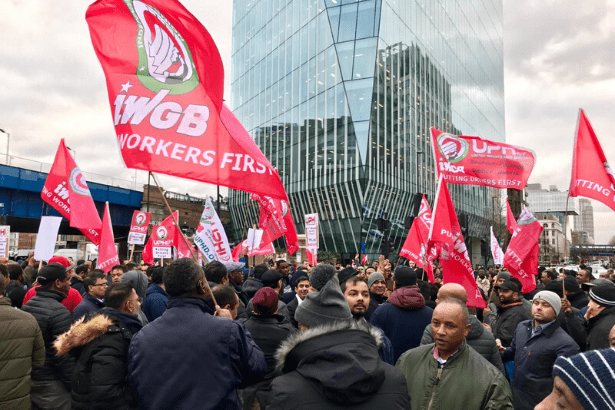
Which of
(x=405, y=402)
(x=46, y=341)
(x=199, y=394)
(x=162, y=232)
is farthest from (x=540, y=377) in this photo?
(x=162, y=232)

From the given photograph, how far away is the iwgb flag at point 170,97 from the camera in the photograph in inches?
163

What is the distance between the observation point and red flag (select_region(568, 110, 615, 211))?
665 cm

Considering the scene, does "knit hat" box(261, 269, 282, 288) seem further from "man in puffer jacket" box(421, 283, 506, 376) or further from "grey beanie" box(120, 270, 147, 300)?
"man in puffer jacket" box(421, 283, 506, 376)

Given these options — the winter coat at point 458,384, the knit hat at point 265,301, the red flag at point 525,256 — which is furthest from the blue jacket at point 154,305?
the red flag at point 525,256

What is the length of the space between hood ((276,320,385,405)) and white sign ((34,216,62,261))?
9120mm

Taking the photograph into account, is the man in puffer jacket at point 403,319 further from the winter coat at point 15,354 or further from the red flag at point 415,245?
the red flag at point 415,245

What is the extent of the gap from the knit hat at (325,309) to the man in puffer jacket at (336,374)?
17 cm

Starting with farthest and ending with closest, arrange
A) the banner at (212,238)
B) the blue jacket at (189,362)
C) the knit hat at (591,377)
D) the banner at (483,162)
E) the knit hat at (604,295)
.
Result: the banner at (212,238) < the banner at (483,162) < the knit hat at (604,295) < the blue jacket at (189,362) < the knit hat at (591,377)

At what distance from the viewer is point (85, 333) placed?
325 centimetres

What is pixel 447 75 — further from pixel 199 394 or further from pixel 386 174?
pixel 199 394

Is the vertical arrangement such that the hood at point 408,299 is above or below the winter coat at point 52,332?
above

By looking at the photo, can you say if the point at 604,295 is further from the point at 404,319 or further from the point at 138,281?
the point at 138,281

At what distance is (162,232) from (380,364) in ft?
41.5

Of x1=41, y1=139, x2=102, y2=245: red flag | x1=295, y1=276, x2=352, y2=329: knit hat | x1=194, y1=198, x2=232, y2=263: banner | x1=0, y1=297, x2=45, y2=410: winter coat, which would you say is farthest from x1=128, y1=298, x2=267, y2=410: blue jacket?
x1=41, y1=139, x2=102, y2=245: red flag
